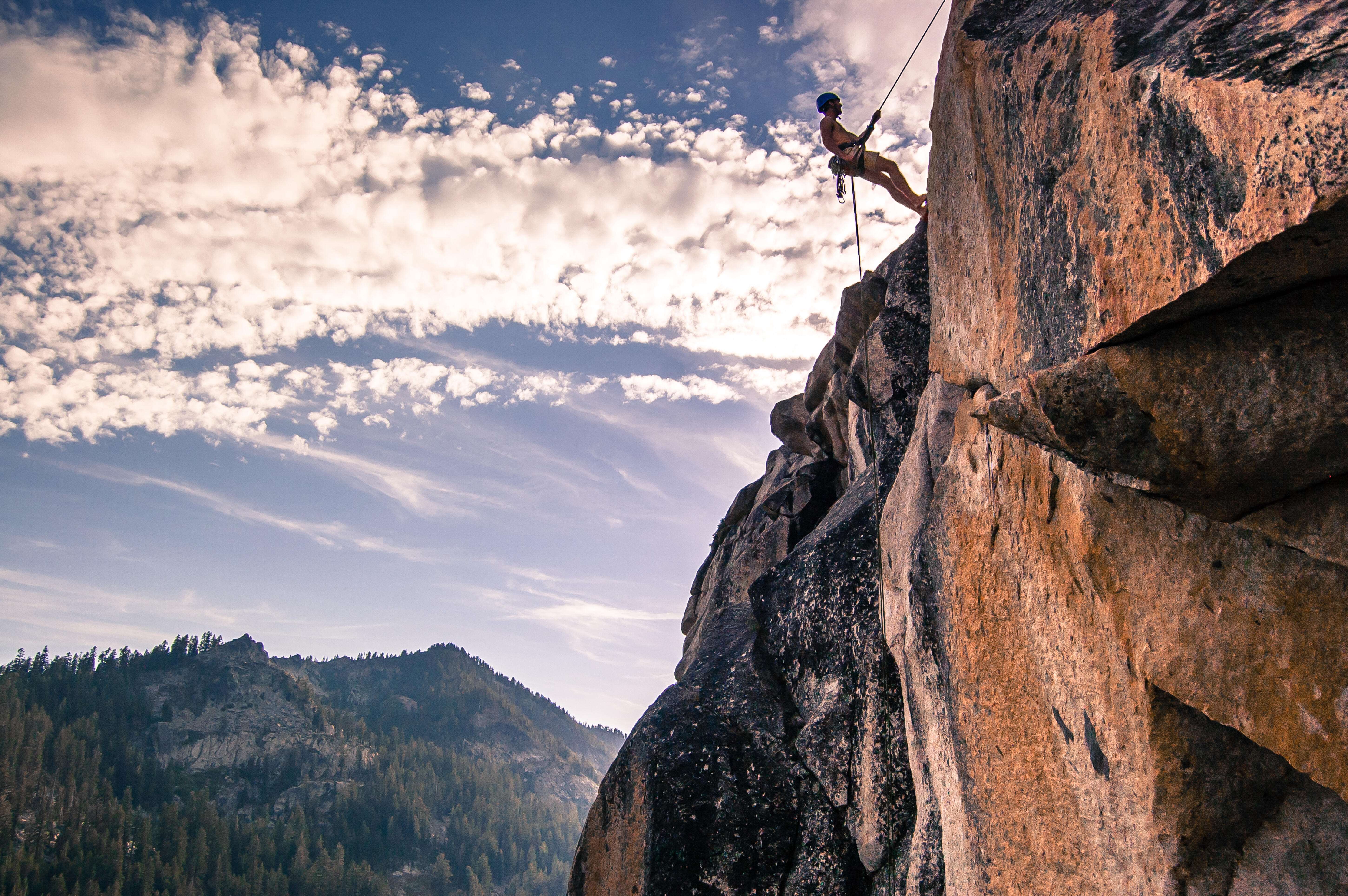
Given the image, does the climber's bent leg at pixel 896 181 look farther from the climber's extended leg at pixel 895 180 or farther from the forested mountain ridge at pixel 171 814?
the forested mountain ridge at pixel 171 814

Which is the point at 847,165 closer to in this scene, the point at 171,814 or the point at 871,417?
the point at 871,417

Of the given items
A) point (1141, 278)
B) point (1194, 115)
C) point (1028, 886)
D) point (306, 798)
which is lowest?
point (306, 798)

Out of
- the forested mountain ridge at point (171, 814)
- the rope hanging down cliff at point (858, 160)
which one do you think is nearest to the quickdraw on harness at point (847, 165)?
the rope hanging down cliff at point (858, 160)

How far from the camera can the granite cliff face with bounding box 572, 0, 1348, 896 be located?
Answer: 4.09m

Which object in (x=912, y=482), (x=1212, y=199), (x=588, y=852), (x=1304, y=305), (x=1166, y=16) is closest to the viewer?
(x=1212, y=199)

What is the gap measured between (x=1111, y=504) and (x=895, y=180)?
8.40 meters

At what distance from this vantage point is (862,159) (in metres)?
12.5

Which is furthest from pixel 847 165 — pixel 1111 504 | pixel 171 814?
pixel 171 814

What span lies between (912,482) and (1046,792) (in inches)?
164

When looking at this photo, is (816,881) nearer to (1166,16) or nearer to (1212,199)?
(1212,199)

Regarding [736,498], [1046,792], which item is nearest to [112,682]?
[736,498]

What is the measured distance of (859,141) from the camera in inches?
487

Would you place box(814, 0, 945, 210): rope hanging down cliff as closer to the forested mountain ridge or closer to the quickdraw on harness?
the quickdraw on harness

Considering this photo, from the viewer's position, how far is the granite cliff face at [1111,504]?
409cm
